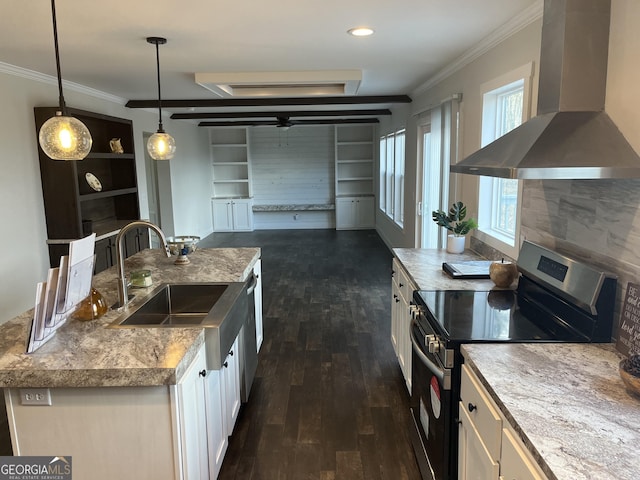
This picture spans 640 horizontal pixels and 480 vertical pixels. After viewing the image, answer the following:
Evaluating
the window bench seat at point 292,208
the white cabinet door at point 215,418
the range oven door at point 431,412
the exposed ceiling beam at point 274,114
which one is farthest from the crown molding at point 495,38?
the window bench seat at point 292,208

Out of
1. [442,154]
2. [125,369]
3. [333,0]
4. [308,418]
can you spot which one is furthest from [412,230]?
[125,369]

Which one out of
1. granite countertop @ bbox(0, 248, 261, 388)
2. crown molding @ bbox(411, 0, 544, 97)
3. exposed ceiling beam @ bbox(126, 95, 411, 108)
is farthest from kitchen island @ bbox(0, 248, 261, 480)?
exposed ceiling beam @ bbox(126, 95, 411, 108)

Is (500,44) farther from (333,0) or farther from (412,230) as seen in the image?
(412,230)

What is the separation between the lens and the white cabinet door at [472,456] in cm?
150

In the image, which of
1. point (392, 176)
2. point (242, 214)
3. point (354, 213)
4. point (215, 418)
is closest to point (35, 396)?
point (215, 418)

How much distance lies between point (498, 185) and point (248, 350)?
6.91 ft

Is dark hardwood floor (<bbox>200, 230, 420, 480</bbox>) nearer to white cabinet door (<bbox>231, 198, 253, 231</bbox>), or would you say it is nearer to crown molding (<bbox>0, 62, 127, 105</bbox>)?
crown molding (<bbox>0, 62, 127, 105</bbox>)

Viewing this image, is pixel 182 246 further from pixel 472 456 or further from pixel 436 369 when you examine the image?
pixel 472 456

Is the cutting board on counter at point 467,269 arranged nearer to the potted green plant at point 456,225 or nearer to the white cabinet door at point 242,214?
the potted green plant at point 456,225

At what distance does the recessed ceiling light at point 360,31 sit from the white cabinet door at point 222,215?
24.8 feet

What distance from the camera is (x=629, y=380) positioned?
1.37m

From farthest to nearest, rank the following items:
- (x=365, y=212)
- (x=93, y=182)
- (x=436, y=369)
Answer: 1. (x=365, y=212)
2. (x=93, y=182)
3. (x=436, y=369)

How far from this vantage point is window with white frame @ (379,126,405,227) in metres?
7.12

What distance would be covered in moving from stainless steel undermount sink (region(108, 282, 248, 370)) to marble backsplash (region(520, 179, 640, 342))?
163cm
